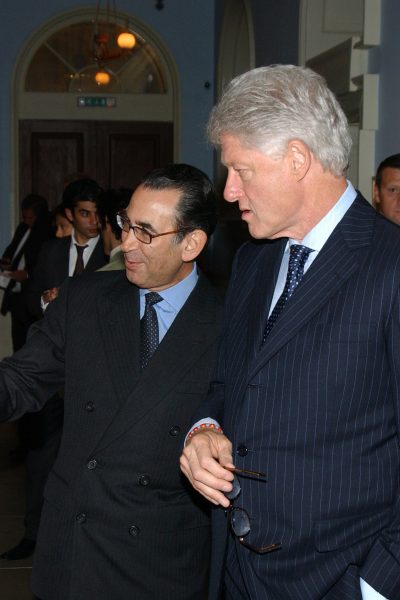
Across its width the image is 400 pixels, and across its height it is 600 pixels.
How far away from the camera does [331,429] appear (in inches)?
78.3

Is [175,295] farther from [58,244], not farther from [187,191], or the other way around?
[58,244]

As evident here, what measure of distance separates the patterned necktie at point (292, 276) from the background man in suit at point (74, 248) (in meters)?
3.39

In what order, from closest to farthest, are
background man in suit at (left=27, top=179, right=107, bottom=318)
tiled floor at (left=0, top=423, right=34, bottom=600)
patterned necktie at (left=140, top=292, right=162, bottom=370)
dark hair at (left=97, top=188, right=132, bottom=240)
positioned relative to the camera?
patterned necktie at (left=140, top=292, right=162, bottom=370)
dark hair at (left=97, top=188, right=132, bottom=240)
tiled floor at (left=0, top=423, right=34, bottom=600)
background man in suit at (left=27, top=179, right=107, bottom=318)

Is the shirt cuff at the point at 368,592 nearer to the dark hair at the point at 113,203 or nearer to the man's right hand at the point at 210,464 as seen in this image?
the man's right hand at the point at 210,464

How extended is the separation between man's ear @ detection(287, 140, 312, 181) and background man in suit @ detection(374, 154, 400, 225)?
2221 mm

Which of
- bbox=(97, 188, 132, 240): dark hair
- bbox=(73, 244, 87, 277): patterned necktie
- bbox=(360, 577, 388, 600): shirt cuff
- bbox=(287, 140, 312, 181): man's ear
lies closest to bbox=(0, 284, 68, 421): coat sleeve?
bbox=(287, 140, 312, 181): man's ear

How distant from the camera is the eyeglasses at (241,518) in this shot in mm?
2061


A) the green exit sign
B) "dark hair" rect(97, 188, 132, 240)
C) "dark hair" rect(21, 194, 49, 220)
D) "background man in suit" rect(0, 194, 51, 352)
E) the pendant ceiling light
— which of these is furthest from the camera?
the green exit sign

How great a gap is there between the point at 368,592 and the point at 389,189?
8.73 ft

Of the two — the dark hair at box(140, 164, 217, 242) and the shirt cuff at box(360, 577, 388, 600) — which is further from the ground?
the dark hair at box(140, 164, 217, 242)

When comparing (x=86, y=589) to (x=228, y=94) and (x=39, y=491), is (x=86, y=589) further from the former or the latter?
(x=39, y=491)

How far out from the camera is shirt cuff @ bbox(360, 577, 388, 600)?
193cm

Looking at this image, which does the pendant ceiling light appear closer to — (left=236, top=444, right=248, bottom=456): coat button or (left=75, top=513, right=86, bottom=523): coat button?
(left=75, top=513, right=86, bottom=523): coat button

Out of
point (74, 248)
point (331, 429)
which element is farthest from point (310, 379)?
point (74, 248)
